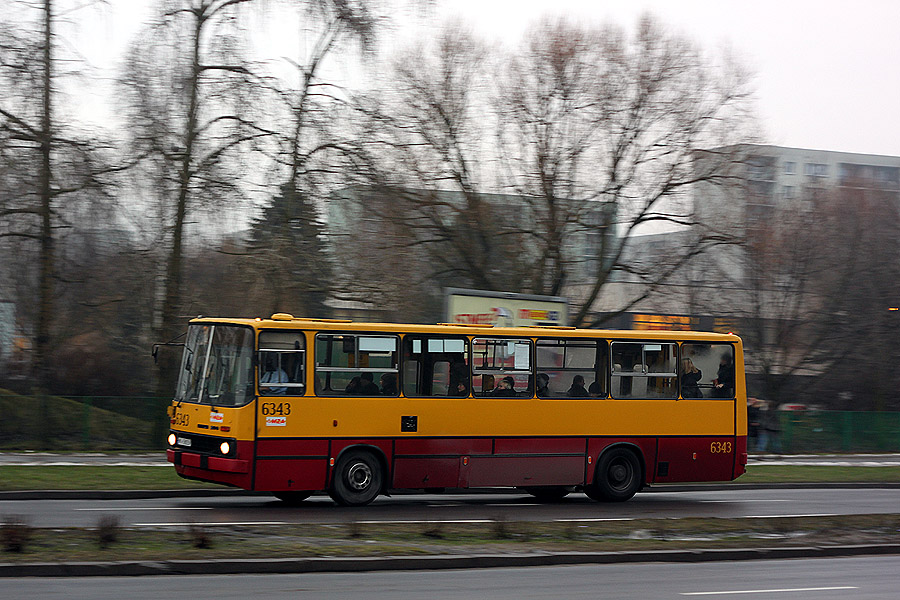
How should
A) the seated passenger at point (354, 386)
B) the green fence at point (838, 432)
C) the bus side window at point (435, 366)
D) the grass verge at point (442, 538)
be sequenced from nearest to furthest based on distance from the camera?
the grass verge at point (442, 538)
the seated passenger at point (354, 386)
the bus side window at point (435, 366)
the green fence at point (838, 432)

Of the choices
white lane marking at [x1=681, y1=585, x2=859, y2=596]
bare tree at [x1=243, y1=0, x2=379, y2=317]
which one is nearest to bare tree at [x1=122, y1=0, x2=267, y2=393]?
bare tree at [x1=243, y1=0, x2=379, y2=317]

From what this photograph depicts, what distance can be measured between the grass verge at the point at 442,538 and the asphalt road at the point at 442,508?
1560 mm

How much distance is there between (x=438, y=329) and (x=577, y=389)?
286 cm

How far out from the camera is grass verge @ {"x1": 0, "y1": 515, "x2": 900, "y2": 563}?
35.1ft

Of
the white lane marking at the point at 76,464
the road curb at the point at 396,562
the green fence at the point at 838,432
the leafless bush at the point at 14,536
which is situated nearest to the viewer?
the road curb at the point at 396,562

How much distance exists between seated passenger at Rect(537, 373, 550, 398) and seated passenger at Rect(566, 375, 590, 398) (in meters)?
0.47

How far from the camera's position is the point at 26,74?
2388 cm

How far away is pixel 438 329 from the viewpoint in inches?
720

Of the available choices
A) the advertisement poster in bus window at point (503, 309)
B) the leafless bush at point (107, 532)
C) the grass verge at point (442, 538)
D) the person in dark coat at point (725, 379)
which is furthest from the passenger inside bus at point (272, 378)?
the advertisement poster in bus window at point (503, 309)

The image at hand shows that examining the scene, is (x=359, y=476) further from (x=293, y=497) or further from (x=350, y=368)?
(x=350, y=368)

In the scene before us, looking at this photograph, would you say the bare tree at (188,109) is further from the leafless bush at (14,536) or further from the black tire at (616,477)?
the leafless bush at (14,536)

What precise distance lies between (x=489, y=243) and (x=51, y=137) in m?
13.6

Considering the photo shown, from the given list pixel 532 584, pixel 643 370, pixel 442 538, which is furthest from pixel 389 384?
pixel 532 584

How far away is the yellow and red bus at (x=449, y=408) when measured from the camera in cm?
1666
